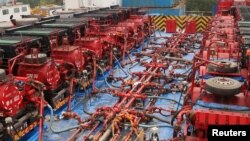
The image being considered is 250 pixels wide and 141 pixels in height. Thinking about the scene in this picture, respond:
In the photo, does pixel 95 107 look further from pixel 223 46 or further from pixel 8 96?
pixel 223 46

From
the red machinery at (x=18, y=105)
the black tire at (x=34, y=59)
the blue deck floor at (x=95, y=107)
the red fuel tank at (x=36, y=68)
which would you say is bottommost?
the blue deck floor at (x=95, y=107)

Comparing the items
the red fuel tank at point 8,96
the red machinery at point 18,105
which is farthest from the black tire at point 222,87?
the red fuel tank at point 8,96

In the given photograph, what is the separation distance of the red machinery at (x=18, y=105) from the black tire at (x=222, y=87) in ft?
11.4

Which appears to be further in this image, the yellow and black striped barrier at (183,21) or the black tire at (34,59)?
the yellow and black striped barrier at (183,21)

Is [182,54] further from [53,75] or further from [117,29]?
[53,75]

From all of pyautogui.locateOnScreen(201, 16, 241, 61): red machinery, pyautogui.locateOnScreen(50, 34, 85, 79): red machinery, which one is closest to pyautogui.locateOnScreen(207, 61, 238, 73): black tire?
pyautogui.locateOnScreen(201, 16, 241, 61): red machinery

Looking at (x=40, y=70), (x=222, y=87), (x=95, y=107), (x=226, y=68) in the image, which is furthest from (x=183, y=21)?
(x=222, y=87)

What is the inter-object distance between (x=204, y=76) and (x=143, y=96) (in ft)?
7.06

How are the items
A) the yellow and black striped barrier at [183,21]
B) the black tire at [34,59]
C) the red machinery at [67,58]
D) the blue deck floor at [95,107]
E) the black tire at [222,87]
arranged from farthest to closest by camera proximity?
the yellow and black striped barrier at [183,21] → the red machinery at [67,58] → the black tire at [34,59] → the blue deck floor at [95,107] → the black tire at [222,87]

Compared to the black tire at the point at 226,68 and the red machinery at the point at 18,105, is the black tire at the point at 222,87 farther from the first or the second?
the red machinery at the point at 18,105

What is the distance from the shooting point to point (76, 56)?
9.72 m

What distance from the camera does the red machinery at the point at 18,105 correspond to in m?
6.62

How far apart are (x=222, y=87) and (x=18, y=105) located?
165 inches

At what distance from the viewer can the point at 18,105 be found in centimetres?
706
